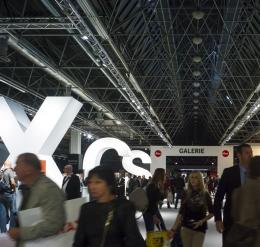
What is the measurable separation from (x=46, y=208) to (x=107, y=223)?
0.70 meters

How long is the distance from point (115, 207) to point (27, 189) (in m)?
0.95

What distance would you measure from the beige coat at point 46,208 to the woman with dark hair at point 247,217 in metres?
1.16

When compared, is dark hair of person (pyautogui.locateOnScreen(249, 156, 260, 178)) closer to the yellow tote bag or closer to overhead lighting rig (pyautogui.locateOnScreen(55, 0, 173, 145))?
the yellow tote bag

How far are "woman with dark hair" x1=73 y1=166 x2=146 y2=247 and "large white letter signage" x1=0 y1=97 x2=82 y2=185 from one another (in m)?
13.0

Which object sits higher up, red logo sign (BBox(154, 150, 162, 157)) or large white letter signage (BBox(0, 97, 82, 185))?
red logo sign (BBox(154, 150, 162, 157))

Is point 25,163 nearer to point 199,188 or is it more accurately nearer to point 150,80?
point 199,188

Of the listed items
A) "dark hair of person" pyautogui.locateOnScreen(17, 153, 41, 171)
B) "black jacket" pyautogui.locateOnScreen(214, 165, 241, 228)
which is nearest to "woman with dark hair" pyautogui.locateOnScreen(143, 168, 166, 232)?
"black jacket" pyautogui.locateOnScreen(214, 165, 241, 228)

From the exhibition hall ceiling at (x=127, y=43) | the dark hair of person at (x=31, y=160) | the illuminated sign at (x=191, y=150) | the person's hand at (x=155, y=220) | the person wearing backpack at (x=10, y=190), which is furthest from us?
the illuminated sign at (x=191, y=150)

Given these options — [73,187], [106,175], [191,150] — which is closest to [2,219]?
[73,187]

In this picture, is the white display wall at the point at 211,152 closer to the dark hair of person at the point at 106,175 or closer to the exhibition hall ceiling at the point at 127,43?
the exhibition hall ceiling at the point at 127,43

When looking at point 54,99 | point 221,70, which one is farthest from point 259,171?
point 221,70

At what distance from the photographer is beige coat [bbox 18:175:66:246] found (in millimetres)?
A: 3604

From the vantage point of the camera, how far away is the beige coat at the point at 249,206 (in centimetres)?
361

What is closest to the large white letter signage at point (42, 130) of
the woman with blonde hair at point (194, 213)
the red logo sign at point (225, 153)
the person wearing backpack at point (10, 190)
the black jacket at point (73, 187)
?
the person wearing backpack at point (10, 190)
